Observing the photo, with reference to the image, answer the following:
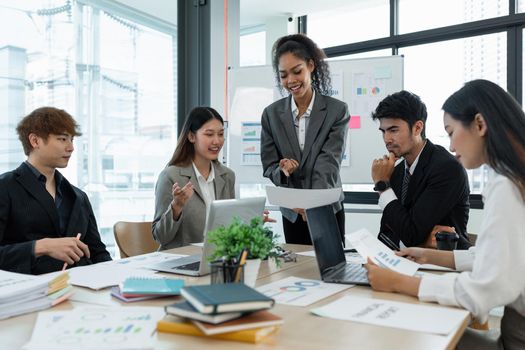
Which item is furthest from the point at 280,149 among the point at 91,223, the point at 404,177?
the point at 91,223

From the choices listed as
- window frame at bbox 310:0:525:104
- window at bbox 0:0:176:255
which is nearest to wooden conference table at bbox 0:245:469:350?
window at bbox 0:0:176:255

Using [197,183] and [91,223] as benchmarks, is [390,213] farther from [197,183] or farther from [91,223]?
[91,223]

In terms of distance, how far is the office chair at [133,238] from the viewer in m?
2.22

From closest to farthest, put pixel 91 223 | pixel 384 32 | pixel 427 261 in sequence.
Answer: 1. pixel 427 261
2. pixel 91 223
3. pixel 384 32

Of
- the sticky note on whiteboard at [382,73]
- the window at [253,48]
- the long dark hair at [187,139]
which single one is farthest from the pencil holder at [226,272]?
the window at [253,48]

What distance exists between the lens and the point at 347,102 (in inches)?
Answer: 146

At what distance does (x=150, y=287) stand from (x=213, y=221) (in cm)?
28

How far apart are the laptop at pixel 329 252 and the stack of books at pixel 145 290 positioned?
1.41ft

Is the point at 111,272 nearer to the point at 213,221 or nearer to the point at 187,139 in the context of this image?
the point at 213,221

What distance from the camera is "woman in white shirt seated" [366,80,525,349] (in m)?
1.04

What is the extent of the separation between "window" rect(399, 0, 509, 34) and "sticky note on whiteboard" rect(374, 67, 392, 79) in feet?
2.81

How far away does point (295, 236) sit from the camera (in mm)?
2355

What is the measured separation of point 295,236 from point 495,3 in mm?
2725

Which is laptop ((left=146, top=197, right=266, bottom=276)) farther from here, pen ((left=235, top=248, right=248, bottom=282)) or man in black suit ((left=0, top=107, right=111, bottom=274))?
man in black suit ((left=0, top=107, right=111, bottom=274))
